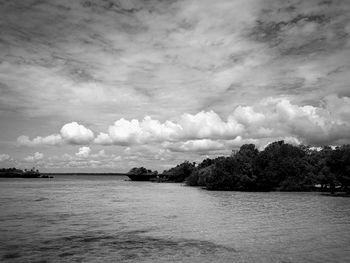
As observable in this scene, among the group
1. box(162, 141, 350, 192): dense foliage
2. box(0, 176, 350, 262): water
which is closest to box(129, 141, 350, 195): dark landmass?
box(162, 141, 350, 192): dense foliage

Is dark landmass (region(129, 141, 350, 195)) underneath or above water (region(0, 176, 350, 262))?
above

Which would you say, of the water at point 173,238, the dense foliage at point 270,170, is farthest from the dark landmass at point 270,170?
the water at point 173,238

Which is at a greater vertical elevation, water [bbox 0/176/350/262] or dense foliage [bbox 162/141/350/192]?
dense foliage [bbox 162/141/350/192]

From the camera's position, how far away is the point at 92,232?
136ft

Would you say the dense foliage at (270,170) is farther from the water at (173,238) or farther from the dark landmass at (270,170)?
the water at (173,238)

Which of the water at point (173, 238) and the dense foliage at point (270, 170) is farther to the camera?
the dense foliage at point (270, 170)

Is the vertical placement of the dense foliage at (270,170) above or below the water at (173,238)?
above

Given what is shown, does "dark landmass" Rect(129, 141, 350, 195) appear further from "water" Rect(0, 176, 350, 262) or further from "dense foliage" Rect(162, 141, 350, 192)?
"water" Rect(0, 176, 350, 262)

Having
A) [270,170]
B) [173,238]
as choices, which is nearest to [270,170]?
[270,170]

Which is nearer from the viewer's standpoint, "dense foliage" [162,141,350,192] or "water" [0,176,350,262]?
"water" [0,176,350,262]

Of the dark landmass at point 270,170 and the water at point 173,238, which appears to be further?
the dark landmass at point 270,170

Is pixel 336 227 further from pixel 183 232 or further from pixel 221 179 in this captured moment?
pixel 221 179

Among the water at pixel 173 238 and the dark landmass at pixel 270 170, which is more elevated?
the dark landmass at pixel 270 170

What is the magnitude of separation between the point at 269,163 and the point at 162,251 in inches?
4602
